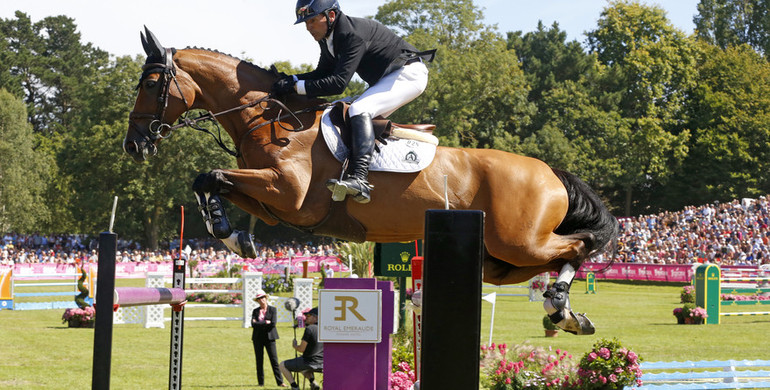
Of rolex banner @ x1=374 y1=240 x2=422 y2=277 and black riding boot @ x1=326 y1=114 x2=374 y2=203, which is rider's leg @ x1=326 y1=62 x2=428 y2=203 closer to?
black riding boot @ x1=326 y1=114 x2=374 y2=203

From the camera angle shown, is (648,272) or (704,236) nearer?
(648,272)

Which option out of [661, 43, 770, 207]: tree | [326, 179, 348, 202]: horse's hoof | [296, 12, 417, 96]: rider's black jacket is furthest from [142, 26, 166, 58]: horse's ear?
[661, 43, 770, 207]: tree

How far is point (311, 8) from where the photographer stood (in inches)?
187

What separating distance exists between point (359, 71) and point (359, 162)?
2.99ft

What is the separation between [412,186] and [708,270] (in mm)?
15208

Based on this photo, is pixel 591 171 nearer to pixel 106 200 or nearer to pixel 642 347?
pixel 106 200

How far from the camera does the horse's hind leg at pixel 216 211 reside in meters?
4.61

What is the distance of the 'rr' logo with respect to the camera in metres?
6.21

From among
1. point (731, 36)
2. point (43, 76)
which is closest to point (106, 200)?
point (43, 76)

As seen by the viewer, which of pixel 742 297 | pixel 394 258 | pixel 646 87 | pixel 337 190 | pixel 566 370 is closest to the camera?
pixel 337 190

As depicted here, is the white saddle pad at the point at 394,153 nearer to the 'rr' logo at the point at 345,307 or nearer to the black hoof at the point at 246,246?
the black hoof at the point at 246,246


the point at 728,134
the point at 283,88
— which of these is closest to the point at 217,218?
the point at 283,88

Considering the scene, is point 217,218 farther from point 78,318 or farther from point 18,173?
point 18,173

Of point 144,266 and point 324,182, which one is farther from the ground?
point 324,182
